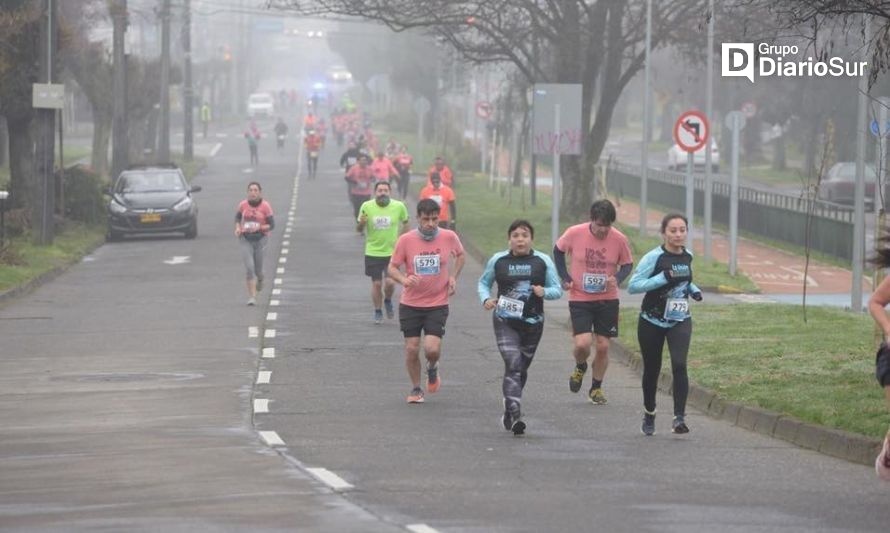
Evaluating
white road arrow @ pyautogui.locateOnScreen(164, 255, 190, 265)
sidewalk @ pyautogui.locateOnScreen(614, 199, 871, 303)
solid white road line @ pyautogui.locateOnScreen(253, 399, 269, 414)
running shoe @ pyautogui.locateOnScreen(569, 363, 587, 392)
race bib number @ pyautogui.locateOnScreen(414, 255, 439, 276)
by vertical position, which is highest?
race bib number @ pyautogui.locateOnScreen(414, 255, 439, 276)

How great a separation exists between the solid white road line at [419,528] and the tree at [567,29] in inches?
1215

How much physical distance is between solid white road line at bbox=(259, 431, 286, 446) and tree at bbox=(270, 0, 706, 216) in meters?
26.3

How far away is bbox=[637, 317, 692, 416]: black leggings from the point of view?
574 inches

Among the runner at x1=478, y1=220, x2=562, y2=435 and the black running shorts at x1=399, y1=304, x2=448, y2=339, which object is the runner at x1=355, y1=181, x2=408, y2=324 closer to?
the black running shorts at x1=399, y1=304, x2=448, y2=339

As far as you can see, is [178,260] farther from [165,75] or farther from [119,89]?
[165,75]

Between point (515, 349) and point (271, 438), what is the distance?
6.82 feet

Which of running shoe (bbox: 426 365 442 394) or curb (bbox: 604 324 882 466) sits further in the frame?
running shoe (bbox: 426 365 442 394)

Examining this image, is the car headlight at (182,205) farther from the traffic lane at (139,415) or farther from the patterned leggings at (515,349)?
the patterned leggings at (515,349)

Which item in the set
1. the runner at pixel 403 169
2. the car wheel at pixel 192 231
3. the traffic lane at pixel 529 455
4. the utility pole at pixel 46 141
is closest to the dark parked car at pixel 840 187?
the runner at pixel 403 169

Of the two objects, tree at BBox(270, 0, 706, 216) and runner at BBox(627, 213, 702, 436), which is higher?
tree at BBox(270, 0, 706, 216)

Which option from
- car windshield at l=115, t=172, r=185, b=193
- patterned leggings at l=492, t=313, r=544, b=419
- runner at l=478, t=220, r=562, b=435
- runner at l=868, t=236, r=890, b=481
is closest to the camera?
runner at l=868, t=236, r=890, b=481

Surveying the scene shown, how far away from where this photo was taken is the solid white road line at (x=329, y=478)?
11.3 meters

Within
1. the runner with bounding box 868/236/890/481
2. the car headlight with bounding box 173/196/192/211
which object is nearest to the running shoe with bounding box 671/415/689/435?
the runner with bounding box 868/236/890/481

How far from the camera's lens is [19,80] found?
38.5 meters
